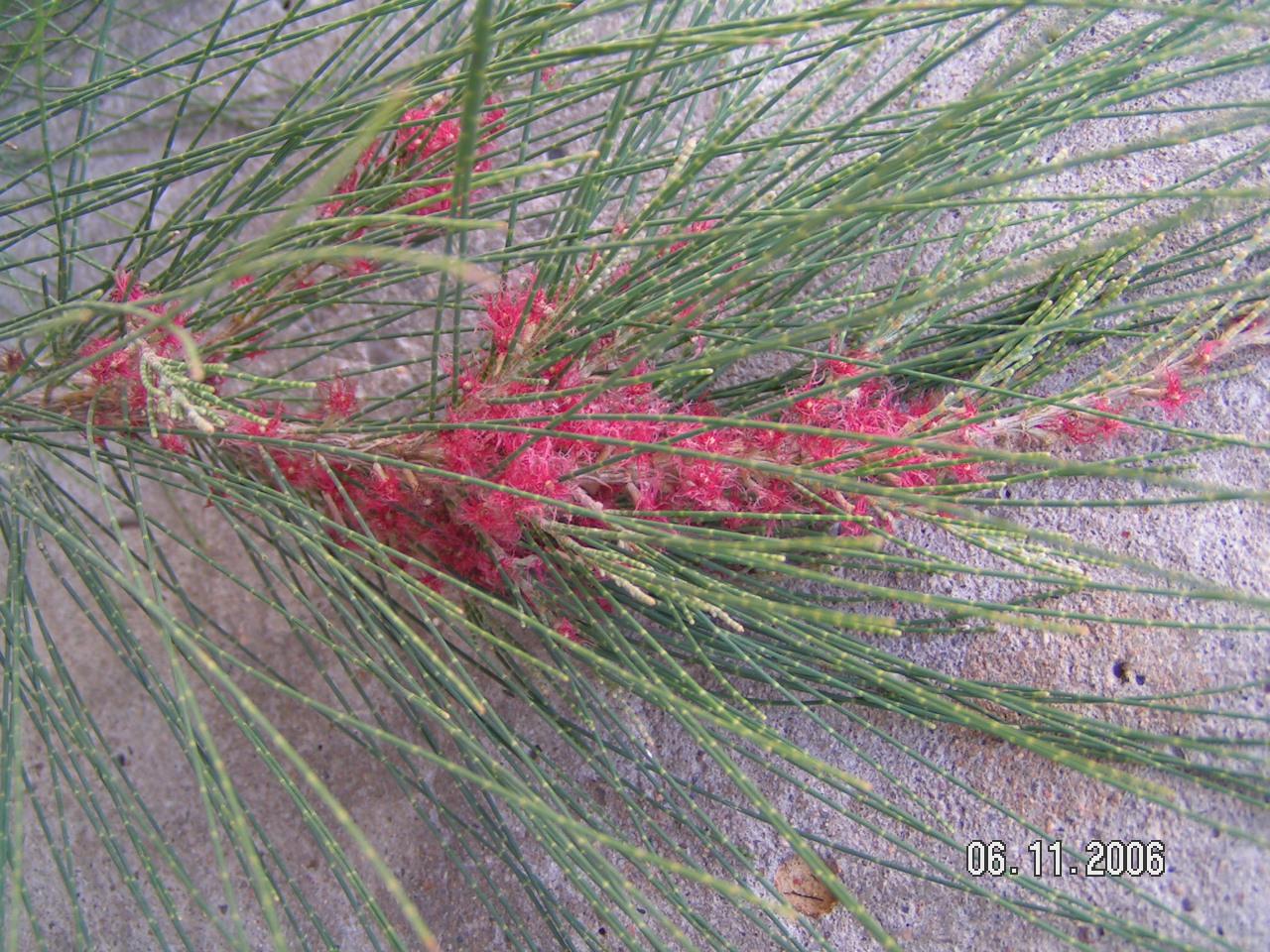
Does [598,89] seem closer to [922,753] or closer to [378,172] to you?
[378,172]

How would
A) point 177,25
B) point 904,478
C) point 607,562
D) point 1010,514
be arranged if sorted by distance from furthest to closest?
point 177,25 < point 1010,514 < point 904,478 < point 607,562

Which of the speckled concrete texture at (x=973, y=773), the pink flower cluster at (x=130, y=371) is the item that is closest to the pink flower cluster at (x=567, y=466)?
the pink flower cluster at (x=130, y=371)

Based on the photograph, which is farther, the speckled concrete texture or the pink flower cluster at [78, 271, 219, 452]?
the speckled concrete texture

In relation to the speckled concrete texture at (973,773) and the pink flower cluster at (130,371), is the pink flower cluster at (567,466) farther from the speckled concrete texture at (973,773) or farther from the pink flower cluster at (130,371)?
the speckled concrete texture at (973,773)

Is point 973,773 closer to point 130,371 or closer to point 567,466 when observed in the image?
point 567,466

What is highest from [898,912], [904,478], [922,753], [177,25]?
[177,25]

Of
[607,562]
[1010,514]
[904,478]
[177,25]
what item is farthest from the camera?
[177,25]

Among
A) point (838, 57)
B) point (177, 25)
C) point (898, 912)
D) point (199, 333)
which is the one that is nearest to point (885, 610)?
point (898, 912)

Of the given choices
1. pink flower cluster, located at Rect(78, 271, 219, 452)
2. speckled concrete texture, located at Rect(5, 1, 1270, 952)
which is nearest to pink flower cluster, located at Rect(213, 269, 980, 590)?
pink flower cluster, located at Rect(78, 271, 219, 452)

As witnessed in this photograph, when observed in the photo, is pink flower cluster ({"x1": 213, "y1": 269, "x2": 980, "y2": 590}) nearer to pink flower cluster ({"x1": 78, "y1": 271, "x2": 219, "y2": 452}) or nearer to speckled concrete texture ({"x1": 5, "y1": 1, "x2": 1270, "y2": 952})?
pink flower cluster ({"x1": 78, "y1": 271, "x2": 219, "y2": 452})
